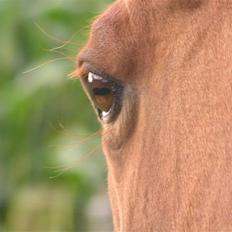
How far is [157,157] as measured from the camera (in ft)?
5.97

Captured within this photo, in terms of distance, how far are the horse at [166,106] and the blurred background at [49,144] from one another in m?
3.69

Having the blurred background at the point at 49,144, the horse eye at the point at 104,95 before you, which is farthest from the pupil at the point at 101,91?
the blurred background at the point at 49,144

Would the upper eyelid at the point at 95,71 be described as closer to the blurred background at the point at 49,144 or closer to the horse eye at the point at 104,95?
the horse eye at the point at 104,95

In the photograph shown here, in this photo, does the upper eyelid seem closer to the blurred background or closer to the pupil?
the pupil

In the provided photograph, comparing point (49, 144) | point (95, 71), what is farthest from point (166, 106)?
point (49, 144)

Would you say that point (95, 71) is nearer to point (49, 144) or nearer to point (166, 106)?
point (166, 106)

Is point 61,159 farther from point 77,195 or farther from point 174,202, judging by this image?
point 174,202

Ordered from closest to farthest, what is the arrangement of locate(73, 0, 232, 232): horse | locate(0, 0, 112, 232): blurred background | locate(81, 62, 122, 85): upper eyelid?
locate(73, 0, 232, 232): horse
locate(81, 62, 122, 85): upper eyelid
locate(0, 0, 112, 232): blurred background

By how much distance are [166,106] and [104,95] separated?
219 millimetres

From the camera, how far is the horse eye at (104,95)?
192 centimetres

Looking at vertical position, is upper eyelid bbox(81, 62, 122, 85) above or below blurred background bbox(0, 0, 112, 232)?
below

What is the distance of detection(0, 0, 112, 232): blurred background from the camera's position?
238 inches

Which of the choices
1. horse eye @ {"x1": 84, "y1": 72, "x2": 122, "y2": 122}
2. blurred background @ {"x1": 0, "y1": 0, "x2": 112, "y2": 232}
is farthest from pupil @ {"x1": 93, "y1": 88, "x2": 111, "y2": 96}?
blurred background @ {"x1": 0, "y1": 0, "x2": 112, "y2": 232}

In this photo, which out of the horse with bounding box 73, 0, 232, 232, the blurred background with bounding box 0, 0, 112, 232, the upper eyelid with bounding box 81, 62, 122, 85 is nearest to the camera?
the horse with bounding box 73, 0, 232, 232
